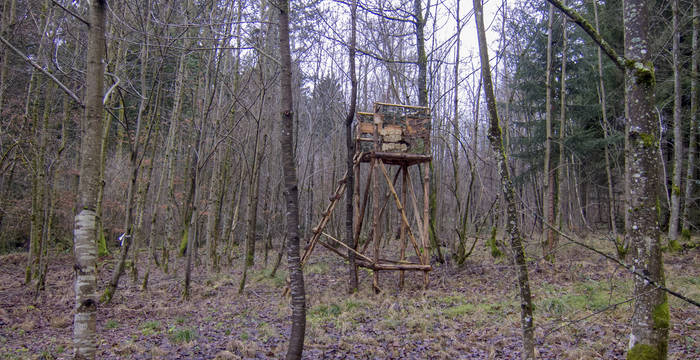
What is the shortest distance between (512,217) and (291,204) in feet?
7.77

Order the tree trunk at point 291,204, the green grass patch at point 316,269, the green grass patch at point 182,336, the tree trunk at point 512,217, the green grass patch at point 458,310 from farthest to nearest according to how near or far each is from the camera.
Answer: the green grass patch at point 316,269
the green grass patch at point 458,310
the green grass patch at point 182,336
the tree trunk at point 291,204
the tree trunk at point 512,217

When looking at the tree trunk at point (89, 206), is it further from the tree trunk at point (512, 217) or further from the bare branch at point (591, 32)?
the bare branch at point (591, 32)

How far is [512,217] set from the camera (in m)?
4.23

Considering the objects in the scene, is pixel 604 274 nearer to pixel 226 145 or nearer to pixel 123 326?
pixel 123 326

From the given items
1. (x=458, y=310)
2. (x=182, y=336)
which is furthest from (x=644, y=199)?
(x=182, y=336)

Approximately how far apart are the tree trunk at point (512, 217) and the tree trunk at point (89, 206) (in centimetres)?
378

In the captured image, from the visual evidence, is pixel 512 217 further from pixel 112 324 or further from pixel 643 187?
pixel 112 324

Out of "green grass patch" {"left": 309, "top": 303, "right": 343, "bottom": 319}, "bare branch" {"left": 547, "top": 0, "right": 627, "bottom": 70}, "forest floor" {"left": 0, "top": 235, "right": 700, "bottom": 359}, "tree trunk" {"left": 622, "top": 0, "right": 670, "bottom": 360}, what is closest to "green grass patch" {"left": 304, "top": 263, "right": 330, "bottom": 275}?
"forest floor" {"left": 0, "top": 235, "right": 700, "bottom": 359}

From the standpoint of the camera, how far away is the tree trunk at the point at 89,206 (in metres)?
3.46

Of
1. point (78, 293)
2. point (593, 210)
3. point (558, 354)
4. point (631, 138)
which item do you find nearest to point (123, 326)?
point (78, 293)

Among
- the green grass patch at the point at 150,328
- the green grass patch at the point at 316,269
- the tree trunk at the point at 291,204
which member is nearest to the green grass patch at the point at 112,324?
the green grass patch at the point at 150,328

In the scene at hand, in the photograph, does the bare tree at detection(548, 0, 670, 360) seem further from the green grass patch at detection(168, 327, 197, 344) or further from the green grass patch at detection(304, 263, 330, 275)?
the green grass patch at detection(304, 263, 330, 275)

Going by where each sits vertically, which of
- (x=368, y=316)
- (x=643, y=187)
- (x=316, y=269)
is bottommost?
(x=316, y=269)

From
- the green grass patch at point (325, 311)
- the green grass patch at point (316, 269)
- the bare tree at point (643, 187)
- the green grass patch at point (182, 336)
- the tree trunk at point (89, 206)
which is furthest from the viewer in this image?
the green grass patch at point (316, 269)
